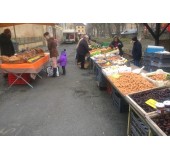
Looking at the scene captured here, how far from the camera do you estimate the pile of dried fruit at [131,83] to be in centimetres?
481

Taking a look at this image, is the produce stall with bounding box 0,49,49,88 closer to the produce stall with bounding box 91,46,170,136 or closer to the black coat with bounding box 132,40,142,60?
the produce stall with bounding box 91,46,170,136

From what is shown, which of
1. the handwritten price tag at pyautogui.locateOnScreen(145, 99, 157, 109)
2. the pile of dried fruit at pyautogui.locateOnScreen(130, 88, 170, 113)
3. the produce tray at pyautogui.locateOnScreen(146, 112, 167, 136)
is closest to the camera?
the produce tray at pyautogui.locateOnScreen(146, 112, 167, 136)

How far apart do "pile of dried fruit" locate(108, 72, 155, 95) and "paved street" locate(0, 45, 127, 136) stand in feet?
2.50

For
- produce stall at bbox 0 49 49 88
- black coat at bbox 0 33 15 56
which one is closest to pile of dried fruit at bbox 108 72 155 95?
produce stall at bbox 0 49 49 88

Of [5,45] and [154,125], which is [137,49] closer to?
[5,45]

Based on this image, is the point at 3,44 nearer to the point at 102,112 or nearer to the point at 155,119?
the point at 102,112

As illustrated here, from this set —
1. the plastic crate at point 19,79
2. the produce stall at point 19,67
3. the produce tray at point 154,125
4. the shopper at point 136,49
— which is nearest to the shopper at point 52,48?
the produce stall at point 19,67

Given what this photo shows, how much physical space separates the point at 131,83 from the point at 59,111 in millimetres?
1995

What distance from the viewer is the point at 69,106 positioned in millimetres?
6188

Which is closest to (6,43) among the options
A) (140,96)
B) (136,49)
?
(136,49)

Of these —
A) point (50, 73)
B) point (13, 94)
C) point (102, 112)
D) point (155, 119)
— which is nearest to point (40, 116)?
point (102, 112)

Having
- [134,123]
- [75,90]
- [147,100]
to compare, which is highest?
[147,100]

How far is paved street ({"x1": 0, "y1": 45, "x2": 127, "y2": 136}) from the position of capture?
4.73 meters

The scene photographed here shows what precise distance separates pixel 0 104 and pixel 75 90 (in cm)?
250
